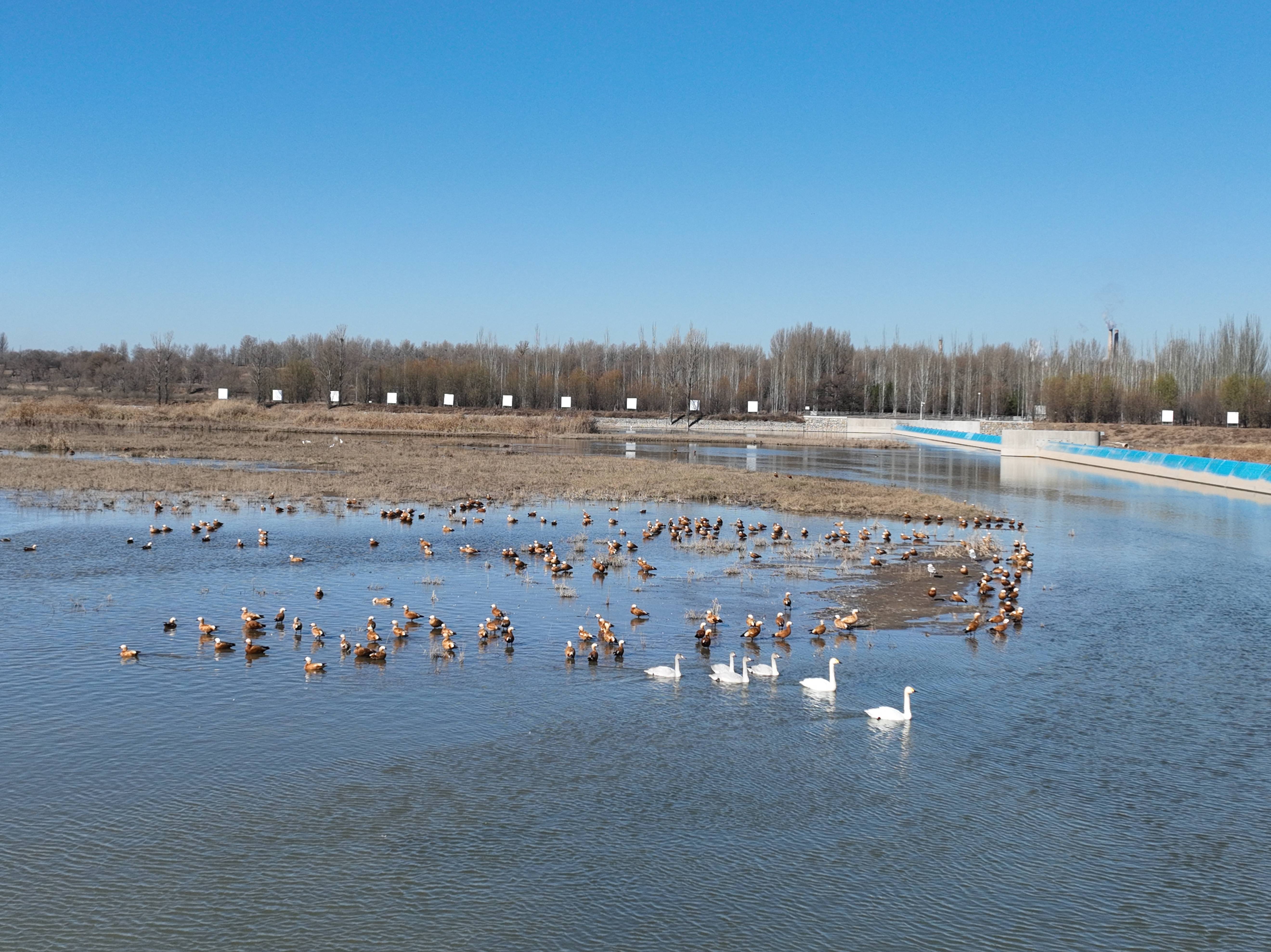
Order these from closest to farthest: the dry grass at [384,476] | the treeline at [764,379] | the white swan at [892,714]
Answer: the white swan at [892,714], the dry grass at [384,476], the treeline at [764,379]

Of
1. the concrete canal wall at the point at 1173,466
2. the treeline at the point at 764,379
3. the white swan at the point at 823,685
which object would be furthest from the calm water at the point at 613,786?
the treeline at the point at 764,379

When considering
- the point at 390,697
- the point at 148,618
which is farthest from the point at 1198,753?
the point at 148,618

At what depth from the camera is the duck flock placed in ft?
44.2

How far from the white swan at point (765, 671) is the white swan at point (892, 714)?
5.17 feet

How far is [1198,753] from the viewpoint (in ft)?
35.8

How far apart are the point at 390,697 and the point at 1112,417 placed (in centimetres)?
10227

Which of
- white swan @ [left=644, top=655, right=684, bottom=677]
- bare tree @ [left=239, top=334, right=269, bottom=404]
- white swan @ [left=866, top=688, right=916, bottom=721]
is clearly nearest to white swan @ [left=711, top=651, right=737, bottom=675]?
white swan @ [left=644, top=655, right=684, bottom=677]

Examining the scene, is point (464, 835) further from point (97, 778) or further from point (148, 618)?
point (148, 618)

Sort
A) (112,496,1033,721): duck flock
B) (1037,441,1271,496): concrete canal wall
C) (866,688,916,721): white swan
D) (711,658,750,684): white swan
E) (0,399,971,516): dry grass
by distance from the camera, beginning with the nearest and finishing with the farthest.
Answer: (866,688,916,721): white swan < (711,658,750,684): white swan < (112,496,1033,721): duck flock < (0,399,971,516): dry grass < (1037,441,1271,496): concrete canal wall

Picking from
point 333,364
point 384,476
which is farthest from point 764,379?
point 384,476

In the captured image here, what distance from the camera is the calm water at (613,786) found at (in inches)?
292

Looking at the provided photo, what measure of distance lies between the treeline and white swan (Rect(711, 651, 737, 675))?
88681 mm

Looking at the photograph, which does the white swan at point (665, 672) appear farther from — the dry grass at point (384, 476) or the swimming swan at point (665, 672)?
the dry grass at point (384, 476)

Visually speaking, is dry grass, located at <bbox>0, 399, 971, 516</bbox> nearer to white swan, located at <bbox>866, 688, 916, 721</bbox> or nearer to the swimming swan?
the swimming swan
